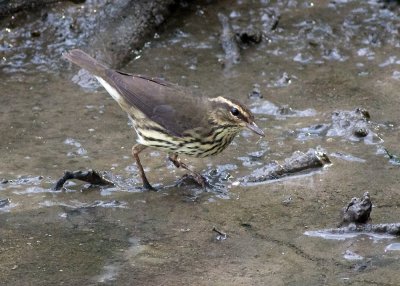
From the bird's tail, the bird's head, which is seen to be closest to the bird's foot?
the bird's head

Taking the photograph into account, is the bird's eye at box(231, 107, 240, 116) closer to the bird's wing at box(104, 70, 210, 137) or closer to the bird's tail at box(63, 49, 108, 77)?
the bird's wing at box(104, 70, 210, 137)

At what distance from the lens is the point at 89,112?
26.8 feet

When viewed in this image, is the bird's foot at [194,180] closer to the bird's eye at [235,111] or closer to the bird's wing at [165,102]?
the bird's wing at [165,102]

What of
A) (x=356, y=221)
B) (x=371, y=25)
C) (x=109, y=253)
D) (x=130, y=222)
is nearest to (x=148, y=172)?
(x=130, y=222)

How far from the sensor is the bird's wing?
22.9ft

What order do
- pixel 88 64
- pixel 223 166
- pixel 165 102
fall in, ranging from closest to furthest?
pixel 165 102, pixel 223 166, pixel 88 64

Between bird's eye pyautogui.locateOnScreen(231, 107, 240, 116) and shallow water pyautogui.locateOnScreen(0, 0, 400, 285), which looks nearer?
shallow water pyautogui.locateOnScreen(0, 0, 400, 285)

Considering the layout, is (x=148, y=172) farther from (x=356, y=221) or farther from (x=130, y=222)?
(x=356, y=221)

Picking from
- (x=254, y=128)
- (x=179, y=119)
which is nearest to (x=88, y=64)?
(x=179, y=119)

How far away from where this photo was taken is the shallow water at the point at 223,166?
5648 millimetres

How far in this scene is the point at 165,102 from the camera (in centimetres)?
708

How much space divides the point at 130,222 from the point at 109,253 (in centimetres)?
56

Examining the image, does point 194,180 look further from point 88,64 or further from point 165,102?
point 88,64

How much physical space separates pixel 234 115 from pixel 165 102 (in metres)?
0.60
